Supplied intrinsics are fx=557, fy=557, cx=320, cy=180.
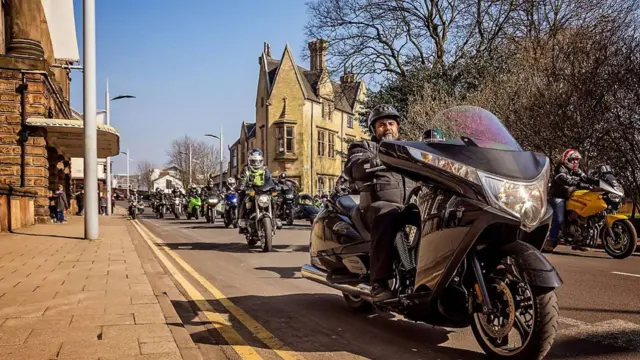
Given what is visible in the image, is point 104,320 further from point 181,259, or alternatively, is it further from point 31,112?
point 31,112

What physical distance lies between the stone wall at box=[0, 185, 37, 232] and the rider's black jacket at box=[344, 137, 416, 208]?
41.3 feet

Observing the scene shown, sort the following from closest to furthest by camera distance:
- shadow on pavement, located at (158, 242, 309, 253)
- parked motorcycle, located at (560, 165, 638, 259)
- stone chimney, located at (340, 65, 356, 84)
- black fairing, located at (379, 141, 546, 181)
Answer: black fairing, located at (379, 141, 546, 181), parked motorcycle, located at (560, 165, 638, 259), shadow on pavement, located at (158, 242, 309, 253), stone chimney, located at (340, 65, 356, 84)

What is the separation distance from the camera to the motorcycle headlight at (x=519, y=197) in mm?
3373

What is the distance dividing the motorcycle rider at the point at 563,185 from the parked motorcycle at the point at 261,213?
5437mm

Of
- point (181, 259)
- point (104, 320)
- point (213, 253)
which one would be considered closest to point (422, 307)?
point (104, 320)

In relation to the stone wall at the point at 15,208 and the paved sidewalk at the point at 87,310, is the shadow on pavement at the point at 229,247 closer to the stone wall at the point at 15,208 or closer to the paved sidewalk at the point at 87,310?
the paved sidewalk at the point at 87,310

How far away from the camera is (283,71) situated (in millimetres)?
52594

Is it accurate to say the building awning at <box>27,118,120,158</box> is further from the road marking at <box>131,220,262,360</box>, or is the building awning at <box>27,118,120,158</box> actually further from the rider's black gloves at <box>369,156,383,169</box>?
the rider's black gloves at <box>369,156,383,169</box>

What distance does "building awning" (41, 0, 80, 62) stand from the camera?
787 inches

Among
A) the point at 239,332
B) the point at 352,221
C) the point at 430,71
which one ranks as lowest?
the point at 239,332

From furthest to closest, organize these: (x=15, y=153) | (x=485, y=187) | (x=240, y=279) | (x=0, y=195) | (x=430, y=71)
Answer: (x=430, y=71) < (x=15, y=153) < (x=0, y=195) < (x=240, y=279) < (x=485, y=187)

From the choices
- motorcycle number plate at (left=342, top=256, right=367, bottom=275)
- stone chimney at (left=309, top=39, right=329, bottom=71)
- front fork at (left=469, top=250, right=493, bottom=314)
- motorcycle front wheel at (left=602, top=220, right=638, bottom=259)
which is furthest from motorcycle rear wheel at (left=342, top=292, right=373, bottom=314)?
stone chimney at (left=309, top=39, right=329, bottom=71)

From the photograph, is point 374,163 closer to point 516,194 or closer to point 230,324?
point 516,194

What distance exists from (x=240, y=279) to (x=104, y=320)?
308 cm
